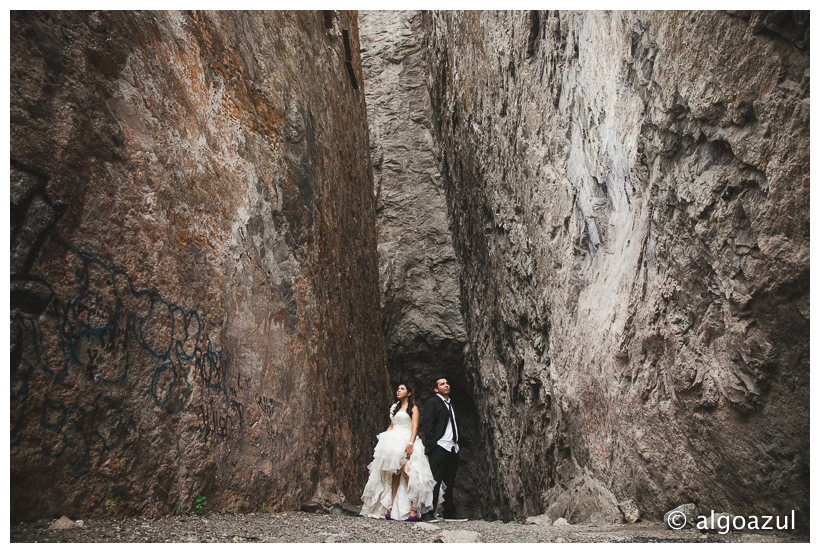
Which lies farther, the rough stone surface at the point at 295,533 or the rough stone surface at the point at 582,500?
the rough stone surface at the point at 582,500

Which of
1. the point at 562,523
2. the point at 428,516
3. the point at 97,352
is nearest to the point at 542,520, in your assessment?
the point at 562,523

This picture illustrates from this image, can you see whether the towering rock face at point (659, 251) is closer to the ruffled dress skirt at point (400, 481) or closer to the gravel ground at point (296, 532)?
the gravel ground at point (296, 532)

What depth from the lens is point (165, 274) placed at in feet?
12.1

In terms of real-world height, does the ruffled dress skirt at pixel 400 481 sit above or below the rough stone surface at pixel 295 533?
above

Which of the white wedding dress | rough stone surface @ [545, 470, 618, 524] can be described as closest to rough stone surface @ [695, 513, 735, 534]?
rough stone surface @ [545, 470, 618, 524]

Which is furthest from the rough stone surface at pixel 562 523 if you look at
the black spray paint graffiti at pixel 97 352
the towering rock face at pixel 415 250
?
the towering rock face at pixel 415 250

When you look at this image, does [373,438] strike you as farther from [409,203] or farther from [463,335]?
[409,203]

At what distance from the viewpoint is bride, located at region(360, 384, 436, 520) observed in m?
5.26

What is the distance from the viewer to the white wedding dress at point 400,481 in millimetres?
5254

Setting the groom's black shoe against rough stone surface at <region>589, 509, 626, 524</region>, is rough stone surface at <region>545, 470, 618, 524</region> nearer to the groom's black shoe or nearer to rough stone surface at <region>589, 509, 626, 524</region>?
rough stone surface at <region>589, 509, 626, 524</region>

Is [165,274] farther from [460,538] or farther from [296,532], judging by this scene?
[460,538]

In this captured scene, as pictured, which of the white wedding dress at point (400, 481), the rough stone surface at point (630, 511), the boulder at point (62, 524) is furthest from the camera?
the white wedding dress at point (400, 481)

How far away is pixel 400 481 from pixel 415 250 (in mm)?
6914

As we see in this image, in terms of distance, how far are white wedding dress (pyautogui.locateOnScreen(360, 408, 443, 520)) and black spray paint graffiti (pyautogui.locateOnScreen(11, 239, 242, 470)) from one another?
192cm
